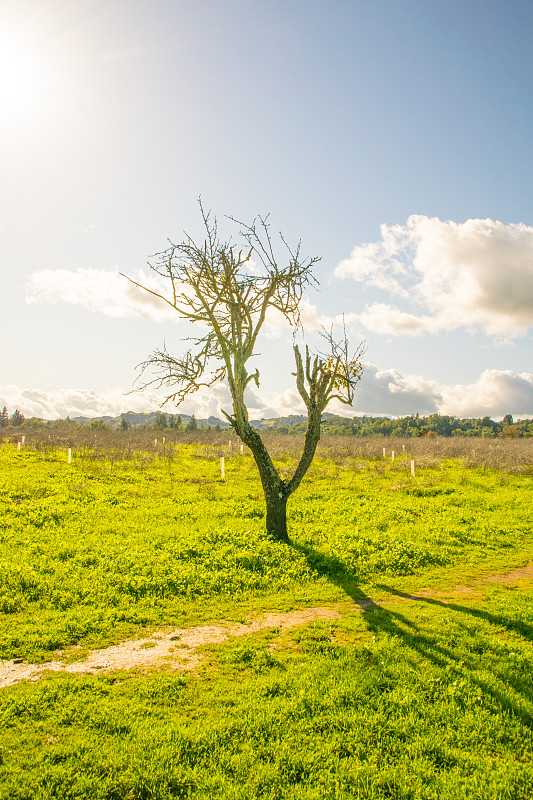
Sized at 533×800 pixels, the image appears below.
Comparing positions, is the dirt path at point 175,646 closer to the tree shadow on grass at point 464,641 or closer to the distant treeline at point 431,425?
the tree shadow on grass at point 464,641

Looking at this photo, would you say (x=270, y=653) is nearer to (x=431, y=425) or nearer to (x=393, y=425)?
(x=393, y=425)

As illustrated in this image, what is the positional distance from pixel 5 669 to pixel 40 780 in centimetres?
264

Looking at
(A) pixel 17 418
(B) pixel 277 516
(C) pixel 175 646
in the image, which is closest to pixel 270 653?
(C) pixel 175 646

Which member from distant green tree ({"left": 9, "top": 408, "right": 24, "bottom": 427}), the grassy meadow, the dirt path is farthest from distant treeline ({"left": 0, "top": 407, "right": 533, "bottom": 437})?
the dirt path

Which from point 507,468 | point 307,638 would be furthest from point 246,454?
point 307,638

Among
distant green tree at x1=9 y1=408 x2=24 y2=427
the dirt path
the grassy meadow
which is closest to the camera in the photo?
the grassy meadow

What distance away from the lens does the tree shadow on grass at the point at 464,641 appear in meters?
5.75

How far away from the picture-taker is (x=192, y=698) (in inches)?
223

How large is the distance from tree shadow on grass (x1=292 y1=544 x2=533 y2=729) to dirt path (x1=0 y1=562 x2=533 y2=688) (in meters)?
0.46

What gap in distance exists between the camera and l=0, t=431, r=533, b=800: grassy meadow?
4379 mm

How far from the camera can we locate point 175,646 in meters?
7.14

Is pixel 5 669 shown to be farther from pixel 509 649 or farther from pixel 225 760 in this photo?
pixel 509 649

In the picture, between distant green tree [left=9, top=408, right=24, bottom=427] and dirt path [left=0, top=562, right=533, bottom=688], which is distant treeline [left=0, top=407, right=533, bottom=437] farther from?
dirt path [left=0, top=562, right=533, bottom=688]

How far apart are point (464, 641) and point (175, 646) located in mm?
4809
